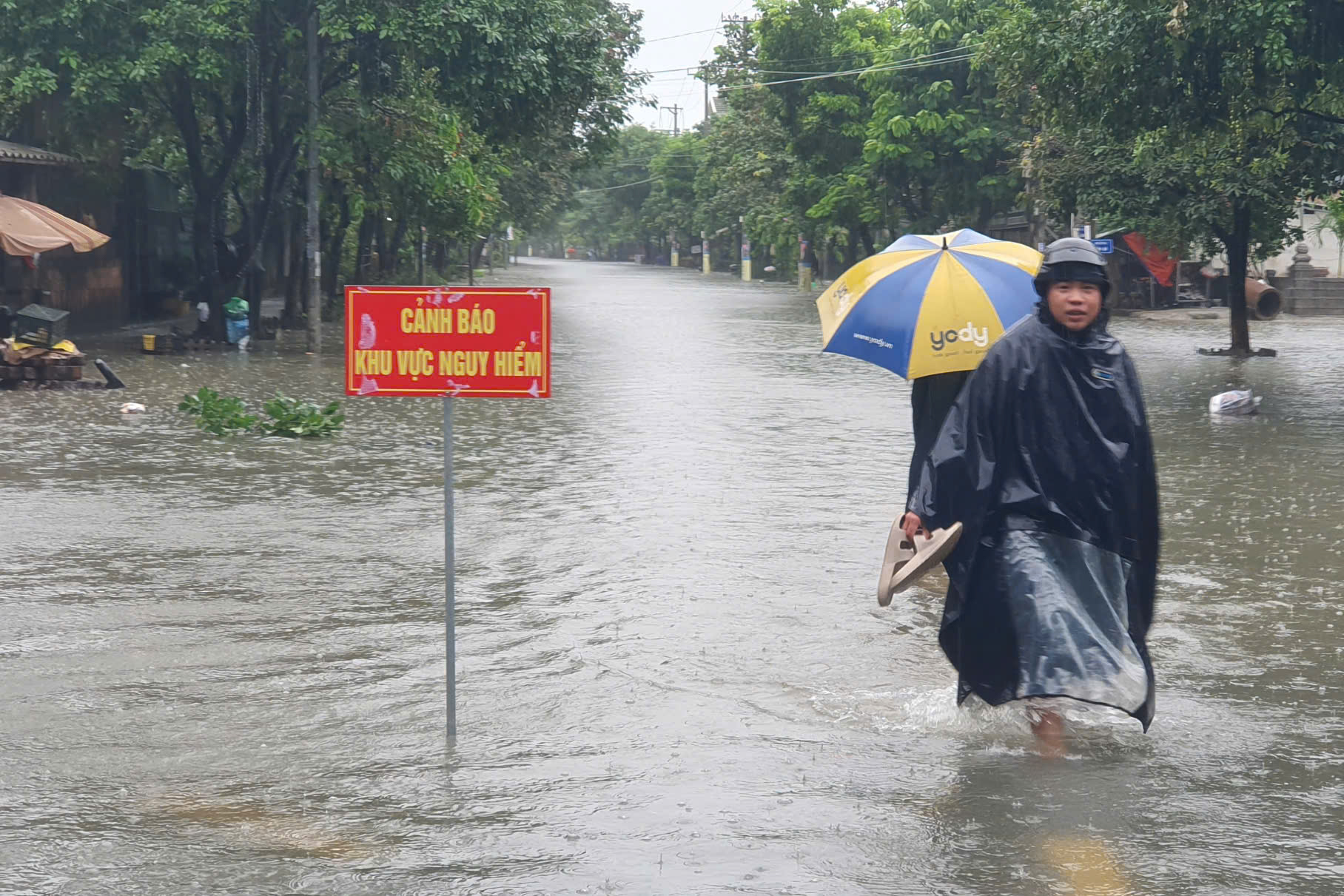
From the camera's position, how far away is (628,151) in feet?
409

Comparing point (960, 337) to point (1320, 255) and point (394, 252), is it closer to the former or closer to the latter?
point (394, 252)

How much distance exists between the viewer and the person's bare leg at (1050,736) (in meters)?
5.43

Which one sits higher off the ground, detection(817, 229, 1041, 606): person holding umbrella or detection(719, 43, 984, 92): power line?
detection(719, 43, 984, 92): power line

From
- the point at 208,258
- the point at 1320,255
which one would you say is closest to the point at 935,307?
the point at 208,258

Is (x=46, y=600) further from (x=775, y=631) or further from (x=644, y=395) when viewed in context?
(x=644, y=395)

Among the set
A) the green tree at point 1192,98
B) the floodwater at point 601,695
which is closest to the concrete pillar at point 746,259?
the green tree at point 1192,98

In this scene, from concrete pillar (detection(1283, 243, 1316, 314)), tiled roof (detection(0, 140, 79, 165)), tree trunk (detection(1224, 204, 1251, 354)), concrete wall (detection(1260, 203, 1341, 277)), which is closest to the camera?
tree trunk (detection(1224, 204, 1251, 354))

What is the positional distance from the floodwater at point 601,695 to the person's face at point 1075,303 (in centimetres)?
145

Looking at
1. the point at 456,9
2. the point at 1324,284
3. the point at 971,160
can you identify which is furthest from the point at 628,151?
the point at 456,9

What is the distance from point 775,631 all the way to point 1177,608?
2.05 meters

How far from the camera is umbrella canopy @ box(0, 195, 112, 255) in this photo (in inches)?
826

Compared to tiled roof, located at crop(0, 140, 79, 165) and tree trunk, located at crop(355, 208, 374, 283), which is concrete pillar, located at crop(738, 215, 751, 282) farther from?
tiled roof, located at crop(0, 140, 79, 165)

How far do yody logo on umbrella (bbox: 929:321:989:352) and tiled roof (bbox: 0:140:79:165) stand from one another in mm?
20341

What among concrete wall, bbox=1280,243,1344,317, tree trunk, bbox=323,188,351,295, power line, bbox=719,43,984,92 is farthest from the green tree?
power line, bbox=719,43,984,92
